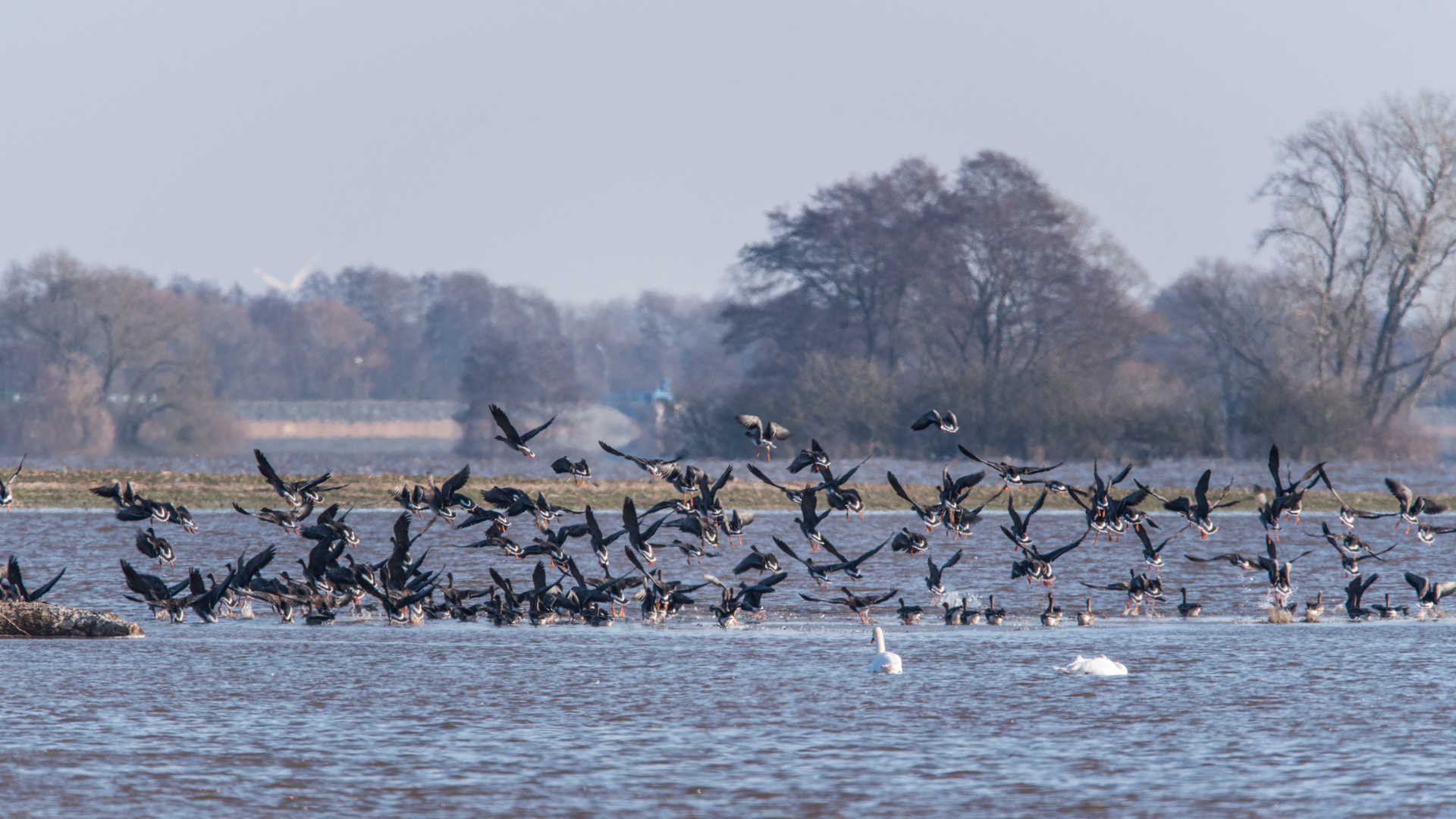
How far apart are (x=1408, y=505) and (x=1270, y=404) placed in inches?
1709

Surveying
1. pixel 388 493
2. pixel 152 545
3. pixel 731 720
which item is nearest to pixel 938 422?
pixel 731 720

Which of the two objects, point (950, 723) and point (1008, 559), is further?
point (1008, 559)

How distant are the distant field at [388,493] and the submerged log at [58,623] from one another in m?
19.3

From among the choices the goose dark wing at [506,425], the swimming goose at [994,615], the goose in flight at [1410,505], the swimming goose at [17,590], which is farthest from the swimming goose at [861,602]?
the swimming goose at [17,590]

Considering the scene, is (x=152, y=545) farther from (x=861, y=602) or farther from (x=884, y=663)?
(x=884, y=663)

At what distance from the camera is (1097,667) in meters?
15.8

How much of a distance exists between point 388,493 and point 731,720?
28014 mm

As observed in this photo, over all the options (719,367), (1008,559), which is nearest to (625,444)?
(719,367)

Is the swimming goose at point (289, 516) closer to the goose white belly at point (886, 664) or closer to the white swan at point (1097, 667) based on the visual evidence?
the goose white belly at point (886, 664)

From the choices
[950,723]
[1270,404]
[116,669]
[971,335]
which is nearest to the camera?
[950,723]

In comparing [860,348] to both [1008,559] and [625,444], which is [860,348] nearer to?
[625,444]

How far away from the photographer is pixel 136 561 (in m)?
27.2

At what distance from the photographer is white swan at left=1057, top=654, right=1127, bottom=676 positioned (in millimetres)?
15766

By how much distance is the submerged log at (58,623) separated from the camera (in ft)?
59.9
